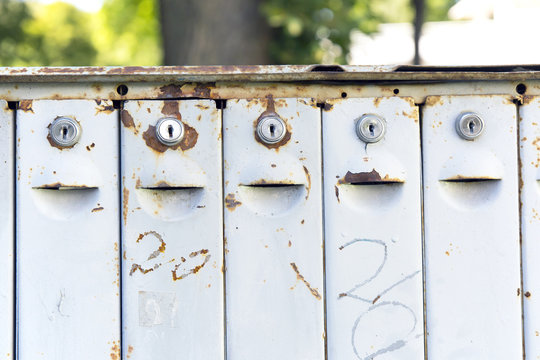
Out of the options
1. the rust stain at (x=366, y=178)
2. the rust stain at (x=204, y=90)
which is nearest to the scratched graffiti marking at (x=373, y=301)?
the rust stain at (x=366, y=178)

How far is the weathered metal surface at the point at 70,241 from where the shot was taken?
1896 mm

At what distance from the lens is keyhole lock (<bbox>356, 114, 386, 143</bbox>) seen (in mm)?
1898

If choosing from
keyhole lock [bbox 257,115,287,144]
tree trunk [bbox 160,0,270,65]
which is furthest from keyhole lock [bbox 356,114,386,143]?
tree trunk [bbox 160,0,270,65]

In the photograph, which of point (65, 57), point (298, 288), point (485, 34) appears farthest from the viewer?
point (65, 57)

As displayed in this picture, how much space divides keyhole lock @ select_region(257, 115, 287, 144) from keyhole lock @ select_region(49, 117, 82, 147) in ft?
1.79

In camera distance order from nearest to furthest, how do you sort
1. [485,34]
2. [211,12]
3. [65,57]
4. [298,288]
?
[298,288] < [211,12] < [485,34] < [65,57]

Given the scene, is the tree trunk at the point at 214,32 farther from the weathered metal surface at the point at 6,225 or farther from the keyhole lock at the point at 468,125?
the keyhole lock at the point at 468,125

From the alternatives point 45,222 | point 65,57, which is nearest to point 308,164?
point 45,222

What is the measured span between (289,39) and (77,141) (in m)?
4.46

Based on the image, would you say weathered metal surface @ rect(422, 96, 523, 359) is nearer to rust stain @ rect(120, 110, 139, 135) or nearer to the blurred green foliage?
rust stain @ rect(120, 110, 139, 135)

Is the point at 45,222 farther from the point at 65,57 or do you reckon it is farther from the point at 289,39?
the point at 65,57

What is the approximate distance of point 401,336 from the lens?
192cm

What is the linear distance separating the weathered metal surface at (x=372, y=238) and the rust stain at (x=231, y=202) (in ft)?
0.89

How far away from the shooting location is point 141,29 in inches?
535
